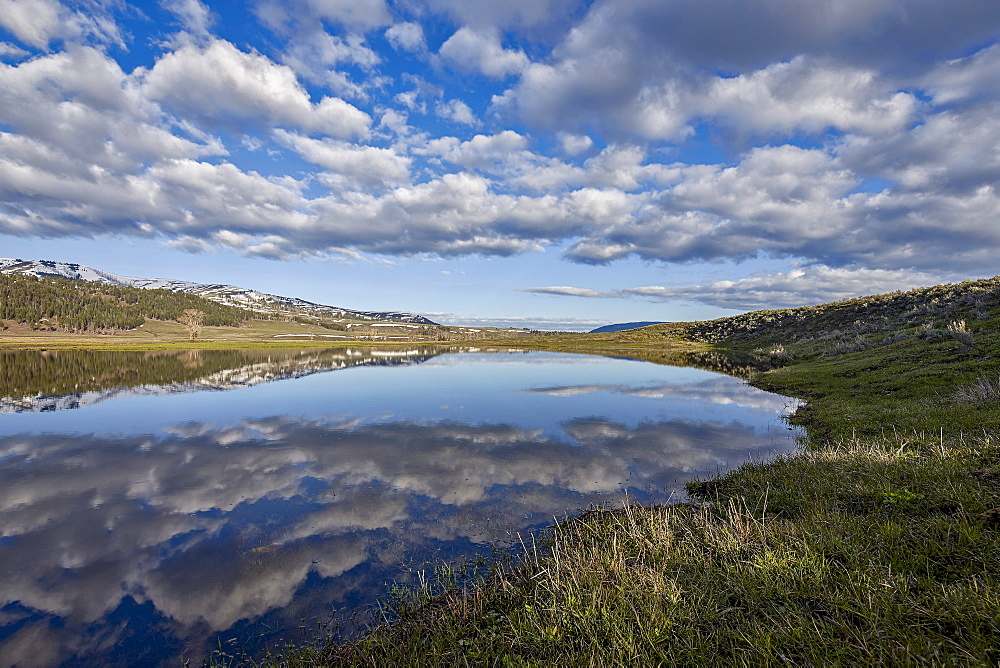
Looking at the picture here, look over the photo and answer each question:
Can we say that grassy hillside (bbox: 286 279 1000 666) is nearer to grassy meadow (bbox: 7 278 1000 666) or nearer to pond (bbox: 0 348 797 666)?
grassy meadow (bbox: 7 278 1000 666)

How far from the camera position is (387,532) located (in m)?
12.4

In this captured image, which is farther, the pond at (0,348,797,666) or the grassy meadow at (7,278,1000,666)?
the pond at (0,348,797,666)

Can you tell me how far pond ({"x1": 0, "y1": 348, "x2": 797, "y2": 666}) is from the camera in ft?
29.4

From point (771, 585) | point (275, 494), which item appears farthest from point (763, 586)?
point (275, 494)

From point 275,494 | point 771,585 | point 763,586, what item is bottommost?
point 275,494

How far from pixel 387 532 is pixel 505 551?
3847 mm

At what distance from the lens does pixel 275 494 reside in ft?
50.6

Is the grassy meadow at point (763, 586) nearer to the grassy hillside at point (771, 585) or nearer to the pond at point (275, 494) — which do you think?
the grassy hillside at point (771, 585)

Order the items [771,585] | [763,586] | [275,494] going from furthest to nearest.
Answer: [275,494] < [763,586] < [771,585]

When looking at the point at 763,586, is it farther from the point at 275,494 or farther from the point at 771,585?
the point at 275,494

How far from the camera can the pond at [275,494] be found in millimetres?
8969

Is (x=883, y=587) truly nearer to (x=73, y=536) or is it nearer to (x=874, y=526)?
(x=874, y=526)

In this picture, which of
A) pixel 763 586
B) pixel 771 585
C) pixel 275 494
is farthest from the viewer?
pixel 275 494

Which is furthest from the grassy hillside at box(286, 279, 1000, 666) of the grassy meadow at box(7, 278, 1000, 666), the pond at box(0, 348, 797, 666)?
the pond at box(0, 348, 797, 666)
